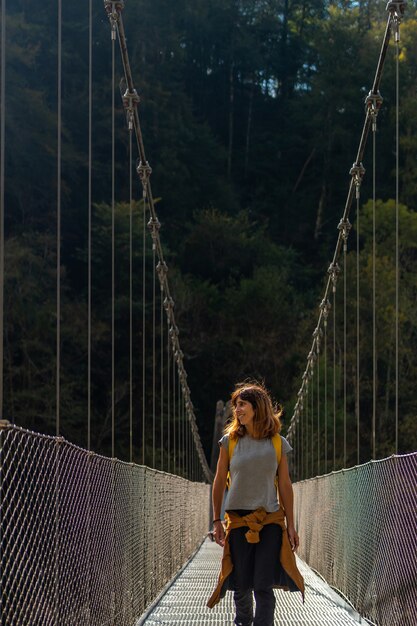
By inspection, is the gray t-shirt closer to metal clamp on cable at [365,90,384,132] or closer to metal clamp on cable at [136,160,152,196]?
metal clamp on cable at [365,90,384,132]

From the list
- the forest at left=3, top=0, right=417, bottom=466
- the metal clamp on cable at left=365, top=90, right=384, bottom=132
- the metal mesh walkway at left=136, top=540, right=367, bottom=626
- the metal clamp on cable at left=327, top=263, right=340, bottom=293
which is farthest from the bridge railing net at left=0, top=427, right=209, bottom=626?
the forest at left=3, top=0, right=417, bottom=466

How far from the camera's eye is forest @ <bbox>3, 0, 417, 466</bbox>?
29031 millimetres

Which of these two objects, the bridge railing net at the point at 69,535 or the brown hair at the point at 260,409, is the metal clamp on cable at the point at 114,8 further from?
the brown hair at the point at 260,409

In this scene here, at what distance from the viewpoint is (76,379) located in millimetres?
27594

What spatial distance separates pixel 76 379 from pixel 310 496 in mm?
17819

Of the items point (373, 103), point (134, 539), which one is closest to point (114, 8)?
point (373, 103)

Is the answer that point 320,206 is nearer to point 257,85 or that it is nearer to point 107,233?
point 257,85

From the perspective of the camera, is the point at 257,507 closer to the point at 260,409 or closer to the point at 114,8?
the point at 260,409

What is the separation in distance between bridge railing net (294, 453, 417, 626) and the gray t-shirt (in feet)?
1.31

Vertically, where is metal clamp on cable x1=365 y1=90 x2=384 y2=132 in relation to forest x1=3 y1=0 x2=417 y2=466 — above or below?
above

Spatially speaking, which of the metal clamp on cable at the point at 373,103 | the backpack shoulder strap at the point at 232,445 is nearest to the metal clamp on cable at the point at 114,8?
the metal clamp on cable at the point at 373,103

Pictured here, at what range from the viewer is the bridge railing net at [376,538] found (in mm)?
4422

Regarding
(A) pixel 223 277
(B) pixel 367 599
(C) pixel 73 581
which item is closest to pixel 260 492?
(C) pixel 73 581

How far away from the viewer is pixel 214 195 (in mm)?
42938
